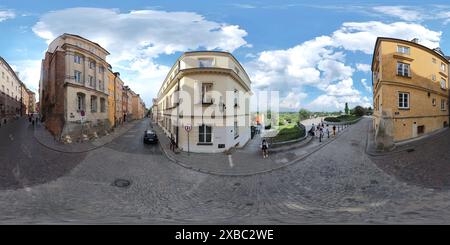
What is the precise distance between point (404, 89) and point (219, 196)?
46.4 ft

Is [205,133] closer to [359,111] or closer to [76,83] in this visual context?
[76,83]

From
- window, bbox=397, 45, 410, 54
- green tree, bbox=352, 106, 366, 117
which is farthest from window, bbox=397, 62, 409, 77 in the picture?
green tree, bbox=352, 106, 366, 117

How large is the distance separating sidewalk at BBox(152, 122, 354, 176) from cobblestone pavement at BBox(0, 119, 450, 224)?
1.13 ft

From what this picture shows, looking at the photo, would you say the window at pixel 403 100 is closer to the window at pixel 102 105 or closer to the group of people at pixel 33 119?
the window at pixel 102 105

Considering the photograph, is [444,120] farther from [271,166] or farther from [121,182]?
[121,182]

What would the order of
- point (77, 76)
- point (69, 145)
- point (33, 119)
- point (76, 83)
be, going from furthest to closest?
point (33, 119) < point (69, 145) < point (77, 76) < point (76, 83)

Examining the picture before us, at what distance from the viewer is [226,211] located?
734cm

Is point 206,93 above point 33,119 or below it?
above

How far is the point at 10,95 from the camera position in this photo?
19359 millimetres

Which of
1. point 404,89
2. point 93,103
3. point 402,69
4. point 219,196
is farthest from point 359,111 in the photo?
point 93,103

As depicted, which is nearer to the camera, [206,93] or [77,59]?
[77,59]

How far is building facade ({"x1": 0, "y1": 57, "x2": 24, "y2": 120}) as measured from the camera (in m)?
16.5

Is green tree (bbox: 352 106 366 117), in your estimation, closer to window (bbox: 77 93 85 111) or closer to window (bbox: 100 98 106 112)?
window (bbox: 100 98 106 112)

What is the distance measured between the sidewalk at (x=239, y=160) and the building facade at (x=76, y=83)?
155 inches
